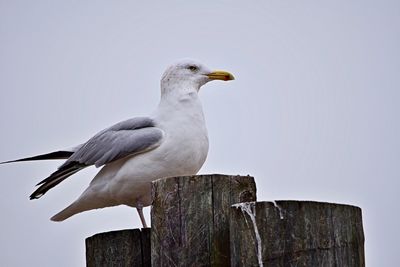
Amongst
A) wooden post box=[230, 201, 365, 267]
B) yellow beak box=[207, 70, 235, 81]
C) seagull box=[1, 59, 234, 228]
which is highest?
yellow beak box=[207, 70, 235, 81]

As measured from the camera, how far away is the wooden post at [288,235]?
386 cm

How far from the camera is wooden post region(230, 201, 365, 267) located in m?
3.86

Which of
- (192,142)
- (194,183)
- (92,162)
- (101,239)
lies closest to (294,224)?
(194,183)

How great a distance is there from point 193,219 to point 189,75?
129 inches

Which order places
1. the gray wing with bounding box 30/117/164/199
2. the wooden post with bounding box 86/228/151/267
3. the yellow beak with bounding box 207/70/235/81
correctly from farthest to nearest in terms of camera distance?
A: 1. the yellow beak with bounding box 207/70/235/81
2. the gray wing with bounding box 30/117/164/199
3. the wooden post with bounding box 86/228/151/267

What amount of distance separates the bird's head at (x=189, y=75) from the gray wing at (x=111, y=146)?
0.51 m

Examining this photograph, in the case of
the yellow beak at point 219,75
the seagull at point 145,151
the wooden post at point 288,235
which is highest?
the yellow beak at point 219,75

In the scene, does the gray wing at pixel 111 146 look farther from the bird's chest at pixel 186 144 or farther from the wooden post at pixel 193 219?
the wooden post at pixel 193 219

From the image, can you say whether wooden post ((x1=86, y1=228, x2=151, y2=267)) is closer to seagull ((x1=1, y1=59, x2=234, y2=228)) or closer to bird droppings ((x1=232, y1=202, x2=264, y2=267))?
bird droppings ((x1=232, y1=202, x2=264, y2=267))

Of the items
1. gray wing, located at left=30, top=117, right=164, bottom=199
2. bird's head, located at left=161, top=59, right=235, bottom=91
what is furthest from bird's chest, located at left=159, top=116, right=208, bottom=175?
bird's head, located at left=161, top=59, right=235, bottom=91

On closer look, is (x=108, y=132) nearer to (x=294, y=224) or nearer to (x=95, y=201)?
(x=95, y=201)

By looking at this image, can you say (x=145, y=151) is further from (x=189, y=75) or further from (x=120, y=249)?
(x=120, y=249)

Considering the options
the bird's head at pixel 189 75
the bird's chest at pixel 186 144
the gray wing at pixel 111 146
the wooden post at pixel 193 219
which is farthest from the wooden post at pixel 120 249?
the bird's head at pixel 189 75

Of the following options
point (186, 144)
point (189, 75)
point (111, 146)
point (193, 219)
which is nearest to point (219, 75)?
point (189, 75)
